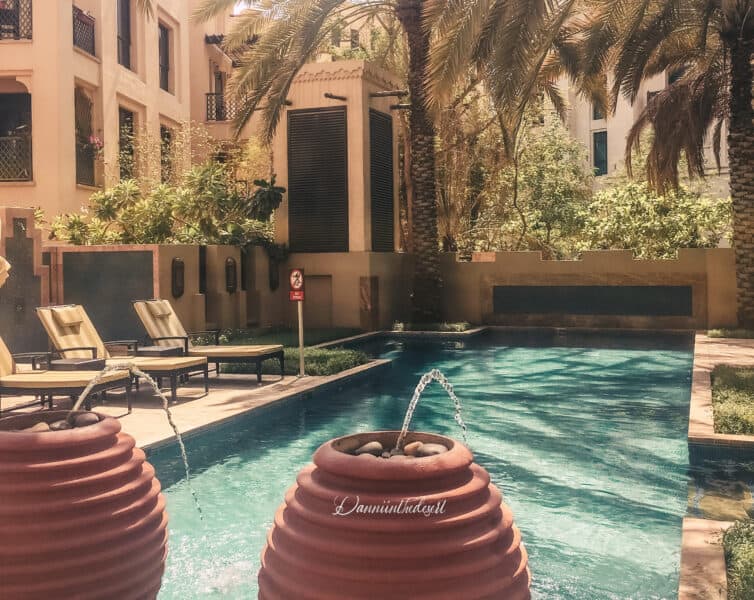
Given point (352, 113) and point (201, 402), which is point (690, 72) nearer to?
point (352, 113)

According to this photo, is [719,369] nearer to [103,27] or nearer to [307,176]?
[307,176]

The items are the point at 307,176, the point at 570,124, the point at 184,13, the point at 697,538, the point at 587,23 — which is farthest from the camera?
the point at 570,124

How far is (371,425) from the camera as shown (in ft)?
31.2

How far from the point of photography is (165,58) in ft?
87.7

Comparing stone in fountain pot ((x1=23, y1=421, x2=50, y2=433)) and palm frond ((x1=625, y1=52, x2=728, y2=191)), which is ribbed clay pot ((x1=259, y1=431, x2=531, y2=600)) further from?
palm frond ((x1=625, y1=52, x2=728, y2=191))

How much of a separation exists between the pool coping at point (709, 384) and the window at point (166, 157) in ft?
48.7

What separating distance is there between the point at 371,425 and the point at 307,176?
1241 centimetres

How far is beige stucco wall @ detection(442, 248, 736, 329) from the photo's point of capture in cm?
2011

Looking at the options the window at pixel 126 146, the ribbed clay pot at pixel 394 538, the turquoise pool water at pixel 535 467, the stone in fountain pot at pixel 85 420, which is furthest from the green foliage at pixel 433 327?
the ribbed clay pot at pixel 394 538

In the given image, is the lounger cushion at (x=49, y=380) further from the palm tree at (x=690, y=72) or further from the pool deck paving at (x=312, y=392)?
the palm tree at (x=690, y=72)

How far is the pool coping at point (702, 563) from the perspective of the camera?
3764 millimetres

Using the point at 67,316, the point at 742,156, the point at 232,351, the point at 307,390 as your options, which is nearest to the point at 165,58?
the point at 232,351

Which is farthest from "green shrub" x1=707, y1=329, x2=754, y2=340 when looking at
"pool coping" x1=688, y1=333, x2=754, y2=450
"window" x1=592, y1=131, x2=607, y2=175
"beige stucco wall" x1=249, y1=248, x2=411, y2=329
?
"window" x1=592, y1=131, x2=607, y2=175

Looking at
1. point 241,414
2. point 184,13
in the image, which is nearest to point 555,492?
point 241,414
